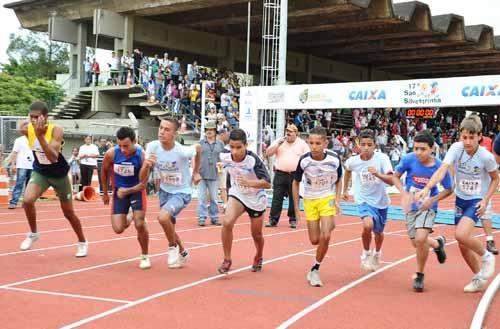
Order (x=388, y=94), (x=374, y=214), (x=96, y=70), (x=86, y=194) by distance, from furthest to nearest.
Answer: (x=96, y=70), (x=388, y=94), (x=86, y=194), (x=374, y=214)

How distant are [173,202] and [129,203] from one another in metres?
0.54

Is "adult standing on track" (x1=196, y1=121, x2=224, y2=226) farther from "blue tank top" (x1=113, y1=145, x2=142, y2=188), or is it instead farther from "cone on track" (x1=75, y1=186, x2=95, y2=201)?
"cone on track" (x1=75, y1=186, x2=95, y2=201)

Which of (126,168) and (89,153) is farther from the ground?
(126,168)

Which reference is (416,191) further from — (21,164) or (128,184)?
(21,164)

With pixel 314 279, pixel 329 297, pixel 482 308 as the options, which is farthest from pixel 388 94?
pixel 482 308

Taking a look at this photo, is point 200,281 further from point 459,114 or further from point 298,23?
point 459,114

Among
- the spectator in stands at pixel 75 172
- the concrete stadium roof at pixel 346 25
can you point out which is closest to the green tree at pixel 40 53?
the concrete stadium roof at pixel 346 25

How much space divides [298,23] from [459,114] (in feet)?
36.3

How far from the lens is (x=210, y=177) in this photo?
44.6 feet

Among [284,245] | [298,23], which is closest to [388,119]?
[298,23]

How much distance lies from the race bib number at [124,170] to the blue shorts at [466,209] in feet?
12.0

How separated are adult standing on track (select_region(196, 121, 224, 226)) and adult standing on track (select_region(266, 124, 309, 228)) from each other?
3.59 feet

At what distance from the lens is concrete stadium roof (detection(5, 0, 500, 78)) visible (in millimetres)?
33469

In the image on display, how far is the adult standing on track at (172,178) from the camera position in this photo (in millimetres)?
8312
